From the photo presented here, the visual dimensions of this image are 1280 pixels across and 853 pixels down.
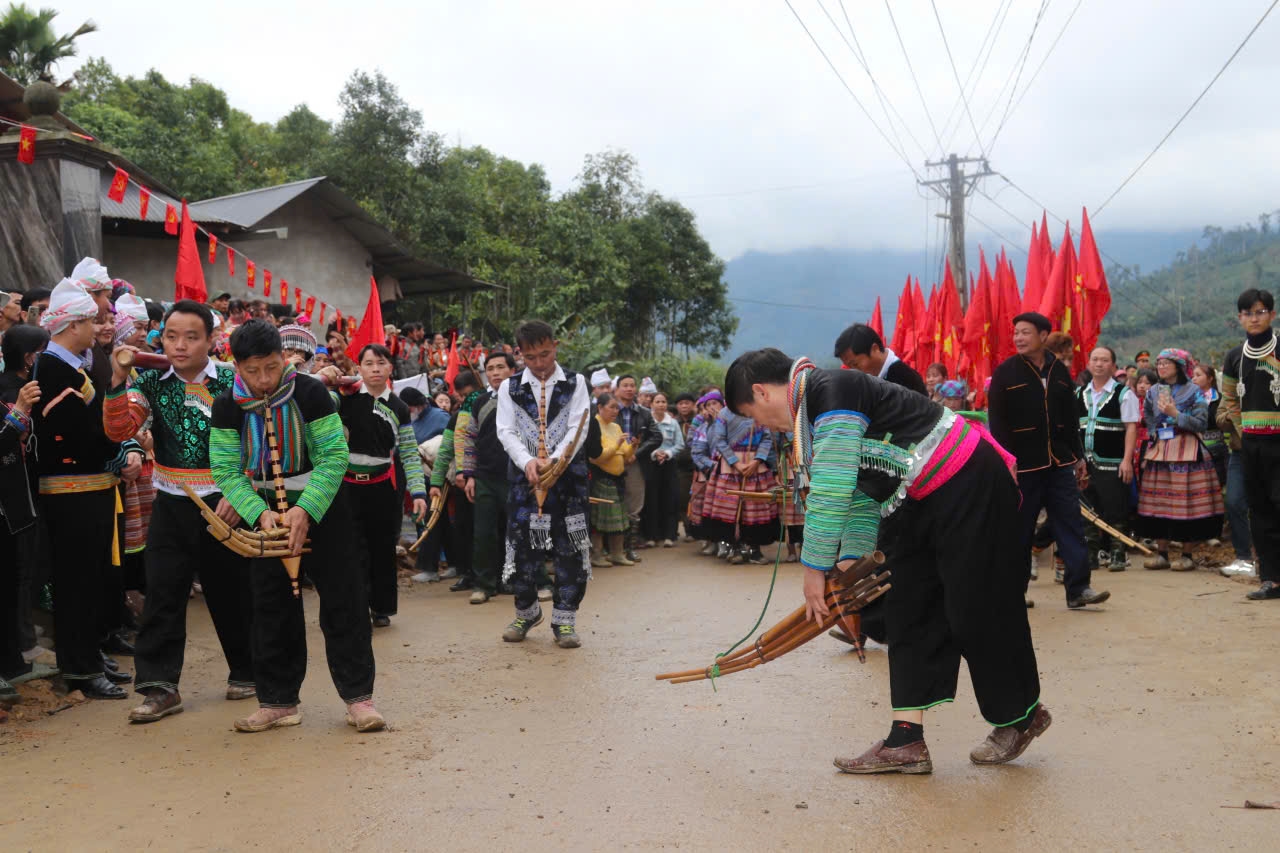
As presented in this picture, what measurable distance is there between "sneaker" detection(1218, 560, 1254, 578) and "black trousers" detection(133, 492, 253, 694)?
27.3ft

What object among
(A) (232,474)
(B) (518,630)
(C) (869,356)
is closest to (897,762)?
(C) (869,356)

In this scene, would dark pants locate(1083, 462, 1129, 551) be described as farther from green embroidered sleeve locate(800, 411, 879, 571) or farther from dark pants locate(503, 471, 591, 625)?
green embroidered sleeve locate(800, 411, 879, 571)

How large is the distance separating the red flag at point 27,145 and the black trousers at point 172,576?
5.40 meters

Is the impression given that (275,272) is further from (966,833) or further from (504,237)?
(966,833)

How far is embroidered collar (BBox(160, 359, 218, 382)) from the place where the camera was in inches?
217

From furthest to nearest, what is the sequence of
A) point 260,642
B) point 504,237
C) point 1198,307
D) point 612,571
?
1. point 1198,307
2. point 504,237
3. point 612,571
4. point 260,642

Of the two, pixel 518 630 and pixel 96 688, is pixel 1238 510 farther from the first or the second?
pixel 96 688

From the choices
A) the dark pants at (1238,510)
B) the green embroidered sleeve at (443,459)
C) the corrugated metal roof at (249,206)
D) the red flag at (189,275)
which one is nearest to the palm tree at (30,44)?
the corrugated metal roof at (249,206)

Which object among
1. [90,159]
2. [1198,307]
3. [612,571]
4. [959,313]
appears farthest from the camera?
[1198,307]

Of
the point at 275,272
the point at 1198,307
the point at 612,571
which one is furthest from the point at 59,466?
the point at 1198,307

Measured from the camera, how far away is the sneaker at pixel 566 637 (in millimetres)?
7129

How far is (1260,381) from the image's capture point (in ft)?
27.1

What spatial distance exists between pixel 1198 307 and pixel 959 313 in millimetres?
46301

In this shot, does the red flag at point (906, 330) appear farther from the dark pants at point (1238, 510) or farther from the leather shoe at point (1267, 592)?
the leather shoe at point (1267, 592)
